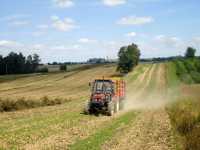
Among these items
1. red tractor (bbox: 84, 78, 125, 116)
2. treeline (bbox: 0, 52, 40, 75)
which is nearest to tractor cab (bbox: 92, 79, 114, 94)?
red tractor (bbox: 84, 78, 125, 116)

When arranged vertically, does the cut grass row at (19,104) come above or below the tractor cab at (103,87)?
below

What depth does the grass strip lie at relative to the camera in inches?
639

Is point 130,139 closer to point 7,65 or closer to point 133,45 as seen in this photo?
point 133,45

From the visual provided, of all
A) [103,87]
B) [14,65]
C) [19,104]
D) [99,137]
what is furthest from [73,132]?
[14,65]

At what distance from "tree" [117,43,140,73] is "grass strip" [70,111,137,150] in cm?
7213

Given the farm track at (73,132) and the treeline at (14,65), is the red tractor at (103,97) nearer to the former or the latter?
the farm track at (73,132)

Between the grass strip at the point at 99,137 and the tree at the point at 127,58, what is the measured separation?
72129 mm

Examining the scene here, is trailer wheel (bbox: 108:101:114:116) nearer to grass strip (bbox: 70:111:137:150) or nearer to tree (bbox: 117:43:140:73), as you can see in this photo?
grass strip (bbox: 70:111:137:150)

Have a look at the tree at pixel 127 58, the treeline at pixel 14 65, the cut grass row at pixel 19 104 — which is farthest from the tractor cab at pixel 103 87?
the treeline at pixel 14 65

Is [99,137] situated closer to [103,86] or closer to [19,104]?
[103,86]

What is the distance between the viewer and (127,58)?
3905 inches

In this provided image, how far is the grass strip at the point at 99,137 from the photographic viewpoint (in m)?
16.2

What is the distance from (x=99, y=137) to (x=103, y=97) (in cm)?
986

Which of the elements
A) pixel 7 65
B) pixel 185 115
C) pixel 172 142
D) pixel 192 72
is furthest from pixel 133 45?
pixel 172 142
